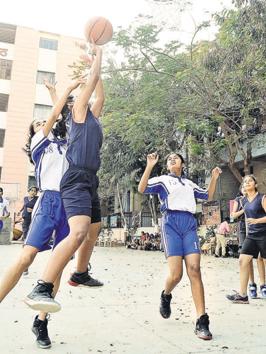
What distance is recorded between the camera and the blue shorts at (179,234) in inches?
157

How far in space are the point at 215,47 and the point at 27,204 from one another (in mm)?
7295

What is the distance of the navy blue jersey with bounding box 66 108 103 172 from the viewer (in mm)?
Result: 3344

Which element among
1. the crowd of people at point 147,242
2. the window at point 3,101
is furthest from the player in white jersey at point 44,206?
the window at point 3,101

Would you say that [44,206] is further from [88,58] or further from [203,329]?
[203,329]

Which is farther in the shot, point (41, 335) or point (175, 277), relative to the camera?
point (175, 277)

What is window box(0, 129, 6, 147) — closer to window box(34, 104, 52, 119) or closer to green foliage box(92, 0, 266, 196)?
window box(34, 104, 52, 119)

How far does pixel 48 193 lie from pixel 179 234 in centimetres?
141

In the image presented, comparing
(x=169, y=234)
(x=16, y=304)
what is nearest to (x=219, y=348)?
(x=169, y=234)

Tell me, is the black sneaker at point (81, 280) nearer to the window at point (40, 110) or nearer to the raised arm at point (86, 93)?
the raised arm at point (86, 93)

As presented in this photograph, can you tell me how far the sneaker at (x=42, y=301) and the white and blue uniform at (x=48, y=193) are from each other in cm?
49

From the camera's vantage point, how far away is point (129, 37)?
13445mm

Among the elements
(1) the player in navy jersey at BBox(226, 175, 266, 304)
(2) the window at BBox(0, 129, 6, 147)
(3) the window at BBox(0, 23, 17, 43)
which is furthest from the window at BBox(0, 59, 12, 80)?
(1) the player in navy jersey at BBox(226, 175, 266, 304)

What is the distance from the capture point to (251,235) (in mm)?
5617

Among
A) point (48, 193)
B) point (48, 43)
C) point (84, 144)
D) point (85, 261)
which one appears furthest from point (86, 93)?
point (48, 43)
